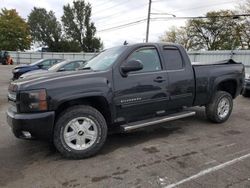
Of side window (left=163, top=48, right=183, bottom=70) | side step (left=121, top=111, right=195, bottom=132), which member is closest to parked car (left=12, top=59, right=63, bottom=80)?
side window (left=163, top=48, right=183, bottom=70)

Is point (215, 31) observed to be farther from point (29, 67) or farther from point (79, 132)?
point (79, 132)

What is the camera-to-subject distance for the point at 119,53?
4859 mm

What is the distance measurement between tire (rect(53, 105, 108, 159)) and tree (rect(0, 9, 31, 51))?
5535cm

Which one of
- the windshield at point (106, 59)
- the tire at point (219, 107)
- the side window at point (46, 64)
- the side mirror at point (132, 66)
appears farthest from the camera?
the side window at point (46, 64)

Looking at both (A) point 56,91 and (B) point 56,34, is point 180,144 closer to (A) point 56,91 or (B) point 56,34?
(A) point 56,91

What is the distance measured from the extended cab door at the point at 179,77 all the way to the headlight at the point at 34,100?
237cm

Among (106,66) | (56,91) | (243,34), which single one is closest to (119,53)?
(106,66)

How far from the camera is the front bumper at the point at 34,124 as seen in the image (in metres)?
3.89

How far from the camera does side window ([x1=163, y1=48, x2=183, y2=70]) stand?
5301 millimetres

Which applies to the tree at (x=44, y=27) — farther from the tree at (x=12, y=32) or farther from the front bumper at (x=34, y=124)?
the front bumper at (x=34, y=124)

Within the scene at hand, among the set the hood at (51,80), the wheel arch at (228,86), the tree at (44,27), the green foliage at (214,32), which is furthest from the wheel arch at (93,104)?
the tree at (44,27)

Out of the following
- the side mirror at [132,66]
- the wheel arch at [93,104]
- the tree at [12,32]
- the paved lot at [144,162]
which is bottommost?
the paved lot at [144,162]

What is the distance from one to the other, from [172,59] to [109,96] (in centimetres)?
172

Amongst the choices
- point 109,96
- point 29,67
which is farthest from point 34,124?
point 29,67
